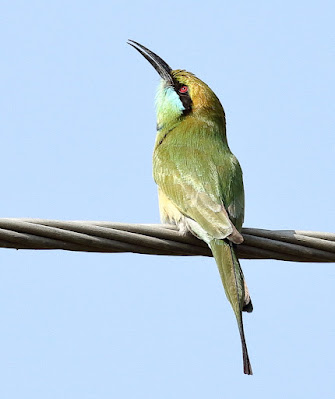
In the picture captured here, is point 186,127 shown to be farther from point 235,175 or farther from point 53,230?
point 53,230

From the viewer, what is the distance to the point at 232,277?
166 inches

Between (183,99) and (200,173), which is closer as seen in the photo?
(200,173)

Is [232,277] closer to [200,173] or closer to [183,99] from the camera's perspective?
[200,173]

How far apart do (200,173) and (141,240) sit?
1447 millimetres

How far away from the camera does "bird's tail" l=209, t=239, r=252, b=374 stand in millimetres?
4160

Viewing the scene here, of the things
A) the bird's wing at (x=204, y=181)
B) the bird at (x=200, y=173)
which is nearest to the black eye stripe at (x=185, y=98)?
the bird at (x=200, y=173)

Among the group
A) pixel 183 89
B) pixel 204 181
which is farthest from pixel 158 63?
pixel 204 181

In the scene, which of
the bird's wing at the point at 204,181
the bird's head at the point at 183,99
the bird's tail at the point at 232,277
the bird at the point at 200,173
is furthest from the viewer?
the bird's head at the point at 183,99

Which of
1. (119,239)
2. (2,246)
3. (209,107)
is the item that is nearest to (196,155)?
(209,107)

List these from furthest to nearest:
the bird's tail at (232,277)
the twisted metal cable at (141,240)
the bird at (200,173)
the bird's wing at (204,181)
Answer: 1. the bird's wing at (204,181)
2. the bird at (200,173)
3. the bird's tail at (232,277)
4. the twisted metal cable at (141,240)

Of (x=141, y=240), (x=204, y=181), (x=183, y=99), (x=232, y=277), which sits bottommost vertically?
(x=232, y=277)

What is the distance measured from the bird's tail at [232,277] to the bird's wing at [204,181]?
0.06m

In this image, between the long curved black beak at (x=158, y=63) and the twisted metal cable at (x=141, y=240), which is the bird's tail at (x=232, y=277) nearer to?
the twisted metal cable at (x=141, y=240)

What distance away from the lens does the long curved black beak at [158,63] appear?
6668mm
